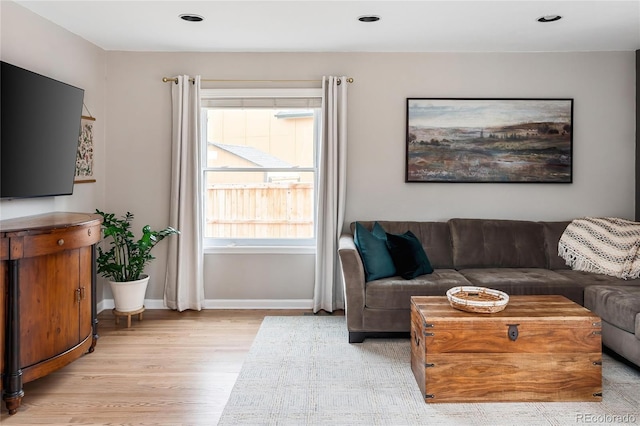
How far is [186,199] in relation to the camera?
14.9 feet

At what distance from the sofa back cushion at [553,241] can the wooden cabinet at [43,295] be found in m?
3.46

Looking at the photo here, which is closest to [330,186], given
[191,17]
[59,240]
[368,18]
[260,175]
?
[260,175]

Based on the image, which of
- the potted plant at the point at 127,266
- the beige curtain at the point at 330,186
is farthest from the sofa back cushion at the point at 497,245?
the potted plant at the point at 127,266

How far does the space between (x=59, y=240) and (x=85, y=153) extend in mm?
1622

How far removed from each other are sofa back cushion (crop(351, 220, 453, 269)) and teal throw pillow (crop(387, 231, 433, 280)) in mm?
294

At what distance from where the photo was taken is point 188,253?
458cm

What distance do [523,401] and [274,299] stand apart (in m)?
2.51

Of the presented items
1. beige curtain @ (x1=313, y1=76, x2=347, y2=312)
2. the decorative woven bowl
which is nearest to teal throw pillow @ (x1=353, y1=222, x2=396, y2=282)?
beige curtain @ (x1=313, y1=76, x2=347, y2=312)

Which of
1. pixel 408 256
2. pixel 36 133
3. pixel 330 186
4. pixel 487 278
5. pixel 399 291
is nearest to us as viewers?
pixel 36 133

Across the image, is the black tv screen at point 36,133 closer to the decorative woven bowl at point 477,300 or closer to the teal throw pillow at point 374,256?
the teal throw pillow at point 374,256

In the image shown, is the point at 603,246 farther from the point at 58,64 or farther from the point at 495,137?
the point at 58,64

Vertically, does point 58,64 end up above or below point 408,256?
above

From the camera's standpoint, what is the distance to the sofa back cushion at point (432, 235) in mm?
4328

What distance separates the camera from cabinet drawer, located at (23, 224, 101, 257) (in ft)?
8.73
